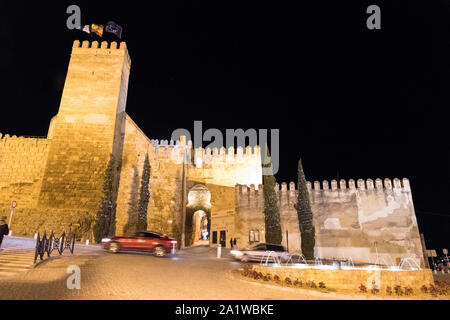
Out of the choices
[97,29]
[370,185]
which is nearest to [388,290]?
[370,185]

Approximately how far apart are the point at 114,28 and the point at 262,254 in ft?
69.3

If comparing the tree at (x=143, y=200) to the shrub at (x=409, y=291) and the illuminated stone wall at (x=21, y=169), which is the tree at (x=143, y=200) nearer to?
the illuminated stone wall at (x=21, y=169)

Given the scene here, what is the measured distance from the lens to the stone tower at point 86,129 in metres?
18.7

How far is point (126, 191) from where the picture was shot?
21.7 meters

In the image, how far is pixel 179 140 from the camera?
83.1 feet

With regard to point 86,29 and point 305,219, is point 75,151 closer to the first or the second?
point 86,29

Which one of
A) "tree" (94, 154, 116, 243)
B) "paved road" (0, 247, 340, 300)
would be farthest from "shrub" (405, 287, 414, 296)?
"tree" (94, 154, 116, 243)

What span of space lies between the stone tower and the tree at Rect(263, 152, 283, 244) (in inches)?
496

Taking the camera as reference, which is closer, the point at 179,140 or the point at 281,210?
the point at 281,210
